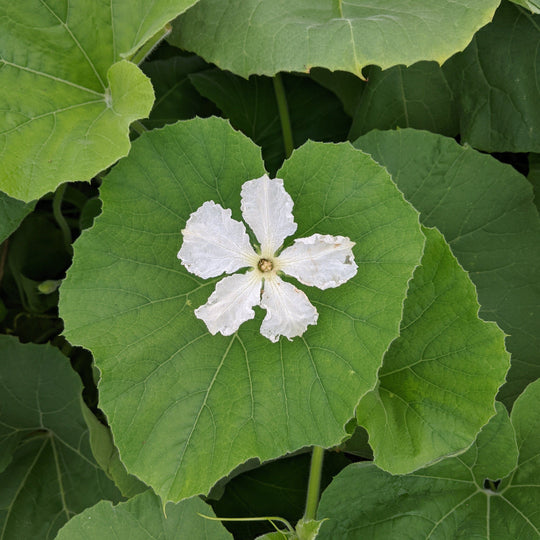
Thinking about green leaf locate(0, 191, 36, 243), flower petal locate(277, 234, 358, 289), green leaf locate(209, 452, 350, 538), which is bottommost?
green leaf locate(209, 452, 350, 538)

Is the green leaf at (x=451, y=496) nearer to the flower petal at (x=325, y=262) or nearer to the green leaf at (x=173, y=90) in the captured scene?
the flower petal at (x=325, y=262)

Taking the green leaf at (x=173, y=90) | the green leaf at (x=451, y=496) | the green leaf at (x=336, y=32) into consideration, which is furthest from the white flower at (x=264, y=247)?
the green leaf at (x=173, y=90)

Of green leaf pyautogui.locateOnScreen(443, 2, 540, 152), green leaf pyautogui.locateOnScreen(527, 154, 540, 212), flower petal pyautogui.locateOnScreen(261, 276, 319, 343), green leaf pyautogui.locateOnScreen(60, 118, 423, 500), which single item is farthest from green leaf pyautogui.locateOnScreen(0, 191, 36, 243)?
green leaf pyautogui.locateOnScreen(527, 154, 540, 212)

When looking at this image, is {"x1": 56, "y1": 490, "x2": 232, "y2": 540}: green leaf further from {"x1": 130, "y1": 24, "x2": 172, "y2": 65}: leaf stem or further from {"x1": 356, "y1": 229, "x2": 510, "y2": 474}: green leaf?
{"x1": 130, "y1": 24, "x2": 172, "y2": 65}: leaf stem

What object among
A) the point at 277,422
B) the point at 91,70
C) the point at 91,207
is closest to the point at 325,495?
the point at 277,422

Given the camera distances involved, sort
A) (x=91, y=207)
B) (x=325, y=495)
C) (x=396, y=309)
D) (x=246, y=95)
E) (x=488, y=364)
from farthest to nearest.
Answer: (x=246, y=95) → (x=91, y=207) → (x=325, y=495) → (x=488, y=364) → (x=396, y=309)

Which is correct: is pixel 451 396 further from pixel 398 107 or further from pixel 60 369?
pixel 60 369
